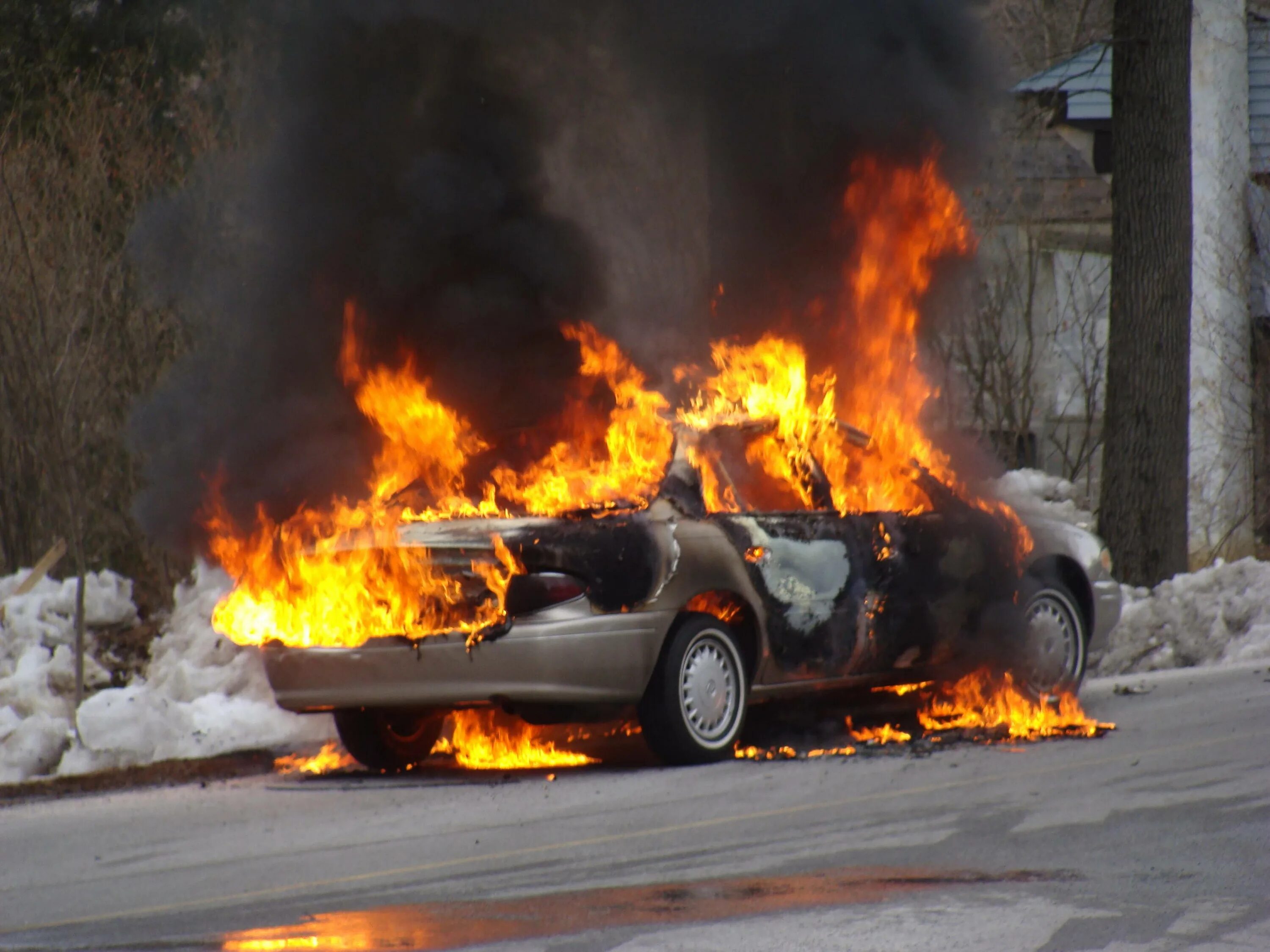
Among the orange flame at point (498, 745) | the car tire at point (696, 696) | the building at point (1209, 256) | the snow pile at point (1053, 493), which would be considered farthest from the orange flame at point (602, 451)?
the building at point (1209, 256)

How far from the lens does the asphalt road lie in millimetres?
5410

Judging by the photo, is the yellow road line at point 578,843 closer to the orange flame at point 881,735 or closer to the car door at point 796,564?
the orange flame at point 881,735

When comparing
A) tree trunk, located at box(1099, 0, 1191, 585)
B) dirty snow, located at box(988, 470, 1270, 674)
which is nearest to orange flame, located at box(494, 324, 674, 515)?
dirty snow, located at box(988, 470, 1270, 674)

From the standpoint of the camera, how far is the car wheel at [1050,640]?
32.4 ft

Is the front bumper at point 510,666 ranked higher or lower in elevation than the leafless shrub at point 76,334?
lower

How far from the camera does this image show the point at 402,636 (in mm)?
8367

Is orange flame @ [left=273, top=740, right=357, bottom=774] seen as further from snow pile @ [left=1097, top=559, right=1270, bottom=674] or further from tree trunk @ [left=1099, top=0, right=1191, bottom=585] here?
tree trunk @ [left=1099, top=0, right=1191, bottom=585]

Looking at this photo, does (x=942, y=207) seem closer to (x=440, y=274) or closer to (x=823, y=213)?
(x=823, y=213)

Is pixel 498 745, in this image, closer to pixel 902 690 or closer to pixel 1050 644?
pixel 902 690

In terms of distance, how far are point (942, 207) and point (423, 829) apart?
20.5 feet

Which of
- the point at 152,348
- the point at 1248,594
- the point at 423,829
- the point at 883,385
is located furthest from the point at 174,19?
the point at 423,829

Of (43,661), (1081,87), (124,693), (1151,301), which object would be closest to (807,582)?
(124,693)

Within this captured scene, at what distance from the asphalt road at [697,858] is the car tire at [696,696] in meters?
0.13

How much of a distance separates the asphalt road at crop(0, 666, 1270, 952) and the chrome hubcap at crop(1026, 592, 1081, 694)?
0.73m
